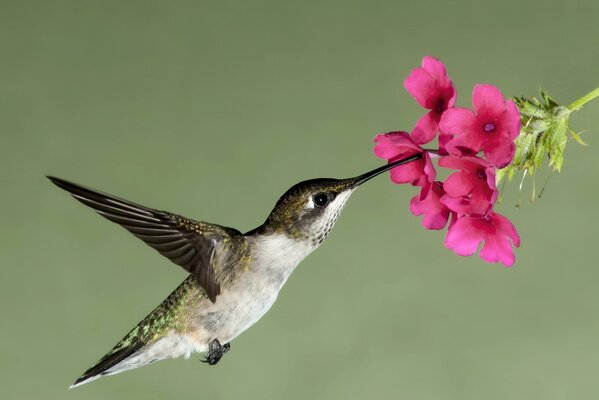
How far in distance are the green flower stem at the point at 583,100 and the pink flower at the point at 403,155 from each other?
0.12 metres

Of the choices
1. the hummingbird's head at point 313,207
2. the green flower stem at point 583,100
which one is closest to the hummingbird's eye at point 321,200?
the hummingbird's head at point 313,207

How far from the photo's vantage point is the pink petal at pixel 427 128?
75cm

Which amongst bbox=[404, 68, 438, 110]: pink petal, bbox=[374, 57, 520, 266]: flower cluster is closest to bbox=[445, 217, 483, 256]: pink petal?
bbox=[374, 57, 520, 266]: flower cluster

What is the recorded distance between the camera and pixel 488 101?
0.68 meters

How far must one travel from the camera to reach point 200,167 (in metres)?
2.31

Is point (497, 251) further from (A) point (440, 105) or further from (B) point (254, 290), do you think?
(B) point (254, 290)

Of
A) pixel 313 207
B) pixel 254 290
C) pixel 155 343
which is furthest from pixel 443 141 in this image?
pixel 155 343

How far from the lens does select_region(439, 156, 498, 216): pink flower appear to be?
678 millimetres

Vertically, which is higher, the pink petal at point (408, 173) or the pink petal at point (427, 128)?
the pink petal at point (427, 128)

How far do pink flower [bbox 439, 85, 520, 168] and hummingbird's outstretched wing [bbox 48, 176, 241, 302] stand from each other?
30 cm

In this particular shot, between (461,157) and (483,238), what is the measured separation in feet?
0.27

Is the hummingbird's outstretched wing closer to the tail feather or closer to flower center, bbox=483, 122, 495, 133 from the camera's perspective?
the tail feather

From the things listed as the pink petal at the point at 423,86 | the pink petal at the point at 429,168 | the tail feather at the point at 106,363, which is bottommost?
the tail feather at the point at 106,363

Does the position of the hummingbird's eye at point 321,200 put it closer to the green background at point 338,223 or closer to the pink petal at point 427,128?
the pink petal at point 427,128
